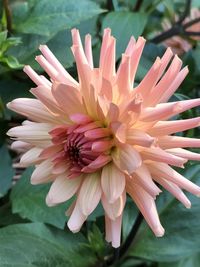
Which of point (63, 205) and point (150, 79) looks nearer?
point (150, 79)

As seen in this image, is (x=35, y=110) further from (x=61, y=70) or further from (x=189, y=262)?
(x=189, y=262)

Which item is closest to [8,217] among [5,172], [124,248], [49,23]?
[5,172]

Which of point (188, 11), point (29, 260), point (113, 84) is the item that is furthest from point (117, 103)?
point (188, 11)

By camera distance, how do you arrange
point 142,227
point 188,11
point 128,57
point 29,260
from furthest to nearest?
point 188,11 < point 142,227 < point 29,260 < point 128,57

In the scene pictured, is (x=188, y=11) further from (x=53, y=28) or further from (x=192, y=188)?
(x=192, y=188)

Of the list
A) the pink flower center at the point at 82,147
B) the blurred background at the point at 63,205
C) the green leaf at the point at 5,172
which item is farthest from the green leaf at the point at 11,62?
the pink flower center at the point at 82,147

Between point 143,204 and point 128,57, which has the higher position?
point 128,57

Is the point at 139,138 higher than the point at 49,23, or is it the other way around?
the point at 49,23

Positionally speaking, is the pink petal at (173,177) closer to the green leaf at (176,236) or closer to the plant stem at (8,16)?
the green leaf at (176,236)
